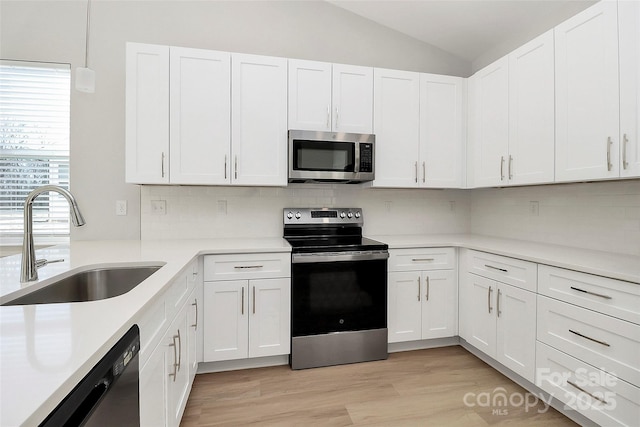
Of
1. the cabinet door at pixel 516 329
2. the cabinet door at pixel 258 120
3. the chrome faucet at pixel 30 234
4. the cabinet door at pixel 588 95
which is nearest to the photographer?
the chrome faucet at pixel 30 234

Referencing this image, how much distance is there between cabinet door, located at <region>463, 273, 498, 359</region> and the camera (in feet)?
7.45

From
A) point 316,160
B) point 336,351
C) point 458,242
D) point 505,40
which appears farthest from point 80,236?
point 505,40

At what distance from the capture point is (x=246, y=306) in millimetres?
2250

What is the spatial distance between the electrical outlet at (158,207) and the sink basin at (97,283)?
111 cm

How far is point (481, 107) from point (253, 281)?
2.31m

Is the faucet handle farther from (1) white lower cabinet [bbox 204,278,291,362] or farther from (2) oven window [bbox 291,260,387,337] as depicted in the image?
(2) oven window [bbox 291,260,387,337]

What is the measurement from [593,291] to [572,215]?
93cm

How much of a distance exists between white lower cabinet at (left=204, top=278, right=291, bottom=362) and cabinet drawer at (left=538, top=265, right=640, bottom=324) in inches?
62.6

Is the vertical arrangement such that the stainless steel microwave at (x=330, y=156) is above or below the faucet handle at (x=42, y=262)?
above

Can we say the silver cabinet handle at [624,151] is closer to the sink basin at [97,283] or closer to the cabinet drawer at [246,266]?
the cabinet drawer at [246,266]

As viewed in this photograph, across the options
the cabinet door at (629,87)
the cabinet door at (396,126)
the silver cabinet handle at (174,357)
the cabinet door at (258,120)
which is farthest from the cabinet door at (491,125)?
the silver cabinet handle at (174,357)

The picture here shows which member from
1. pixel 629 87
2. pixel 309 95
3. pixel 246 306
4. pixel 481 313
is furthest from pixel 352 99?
pixel 481 313

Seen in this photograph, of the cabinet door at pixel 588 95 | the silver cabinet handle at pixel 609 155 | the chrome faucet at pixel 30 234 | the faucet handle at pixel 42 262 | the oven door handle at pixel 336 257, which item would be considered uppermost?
the cabinet door at pixel 588 95

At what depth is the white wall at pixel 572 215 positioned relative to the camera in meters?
1.99
